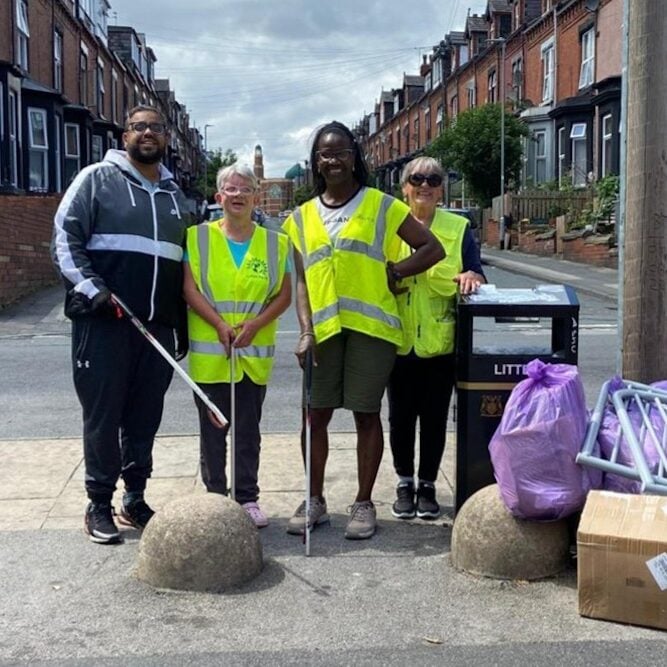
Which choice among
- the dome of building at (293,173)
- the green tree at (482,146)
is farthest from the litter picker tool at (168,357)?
the dome of building at (293,173)

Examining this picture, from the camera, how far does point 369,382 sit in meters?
4.38

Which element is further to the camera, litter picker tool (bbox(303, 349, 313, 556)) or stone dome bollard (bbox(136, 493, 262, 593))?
litter picker tool (bbox(303, 349, 313, 556))

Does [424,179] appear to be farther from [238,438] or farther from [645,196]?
[238,438]

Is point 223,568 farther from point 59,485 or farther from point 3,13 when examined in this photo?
point 3,13

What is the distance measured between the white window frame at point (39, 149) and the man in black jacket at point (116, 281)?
20271 mm

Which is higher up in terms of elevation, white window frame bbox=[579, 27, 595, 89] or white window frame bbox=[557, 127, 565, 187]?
white window frame bbox=[579, 27, 595, 89]

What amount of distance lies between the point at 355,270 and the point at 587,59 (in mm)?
27710

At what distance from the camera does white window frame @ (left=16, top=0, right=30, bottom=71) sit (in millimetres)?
22719

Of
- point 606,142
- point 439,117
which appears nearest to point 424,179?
point 606,142

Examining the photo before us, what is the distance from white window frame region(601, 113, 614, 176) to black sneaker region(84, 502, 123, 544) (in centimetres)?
2493

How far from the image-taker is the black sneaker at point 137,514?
463 centimetres

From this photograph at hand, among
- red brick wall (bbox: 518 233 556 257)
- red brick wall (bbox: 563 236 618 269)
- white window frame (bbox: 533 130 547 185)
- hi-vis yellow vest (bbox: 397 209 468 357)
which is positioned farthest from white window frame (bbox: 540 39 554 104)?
hi-vis yellow vest (bbox: 397 209 468 357)

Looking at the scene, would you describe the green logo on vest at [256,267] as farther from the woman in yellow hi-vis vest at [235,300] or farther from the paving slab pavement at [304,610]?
the paving slab pavement at [304,610]

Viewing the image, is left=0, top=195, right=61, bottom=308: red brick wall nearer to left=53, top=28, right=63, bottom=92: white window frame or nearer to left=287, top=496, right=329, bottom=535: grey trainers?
left=53, top=28, right=63, bottom=92: white window frame
